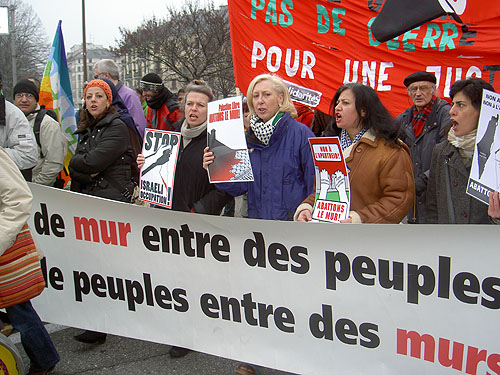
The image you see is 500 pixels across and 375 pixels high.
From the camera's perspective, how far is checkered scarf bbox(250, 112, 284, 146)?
3406 millimetres

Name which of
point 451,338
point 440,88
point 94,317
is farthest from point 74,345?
point 440,88

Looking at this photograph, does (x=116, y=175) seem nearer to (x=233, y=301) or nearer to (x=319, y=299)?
(x=233, y=301)

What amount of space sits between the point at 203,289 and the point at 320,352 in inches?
31.0

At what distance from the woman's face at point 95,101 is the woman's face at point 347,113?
192 centimetres

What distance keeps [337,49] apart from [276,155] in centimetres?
150

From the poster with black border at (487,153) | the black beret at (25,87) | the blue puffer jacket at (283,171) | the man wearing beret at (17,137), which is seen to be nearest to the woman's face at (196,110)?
the blue puffer jacket at (283,171)

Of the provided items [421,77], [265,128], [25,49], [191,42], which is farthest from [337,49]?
[25,49]

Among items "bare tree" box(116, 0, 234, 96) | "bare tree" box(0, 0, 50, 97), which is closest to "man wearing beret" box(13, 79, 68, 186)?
"bare tree" box(116, 0, 234, 96)

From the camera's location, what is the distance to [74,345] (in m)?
3.75

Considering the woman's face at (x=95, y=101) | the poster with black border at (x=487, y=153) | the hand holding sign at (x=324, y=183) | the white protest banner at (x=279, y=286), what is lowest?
the white protest banner at (x=279, y=286)

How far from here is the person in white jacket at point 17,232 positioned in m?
2.79

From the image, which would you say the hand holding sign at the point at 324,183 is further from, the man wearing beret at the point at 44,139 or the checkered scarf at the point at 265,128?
the man wearing beret at the point at 44,139

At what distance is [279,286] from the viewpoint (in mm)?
2922

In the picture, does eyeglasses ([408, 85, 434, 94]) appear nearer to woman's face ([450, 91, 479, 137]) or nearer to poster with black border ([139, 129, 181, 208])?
woman's face ([450, 91, 479, 137])
